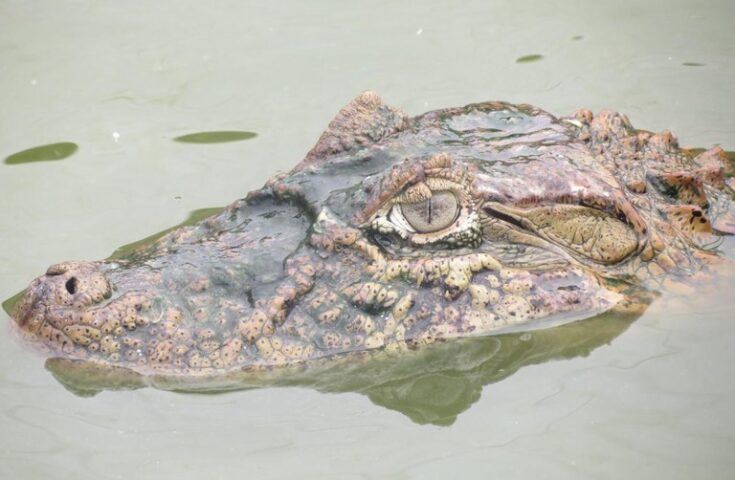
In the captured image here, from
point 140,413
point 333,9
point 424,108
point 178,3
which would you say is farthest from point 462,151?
point 178,3

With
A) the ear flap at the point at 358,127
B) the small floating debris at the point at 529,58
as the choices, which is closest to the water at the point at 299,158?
the small floating debris at the point at 529,58

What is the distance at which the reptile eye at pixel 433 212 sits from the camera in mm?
4691

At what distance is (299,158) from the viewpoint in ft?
24.3

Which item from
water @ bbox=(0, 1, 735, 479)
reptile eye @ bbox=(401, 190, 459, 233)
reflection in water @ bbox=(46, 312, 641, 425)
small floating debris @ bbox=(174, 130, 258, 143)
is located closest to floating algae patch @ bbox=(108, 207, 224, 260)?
water @ bbox=(0, 1, 735, 479)

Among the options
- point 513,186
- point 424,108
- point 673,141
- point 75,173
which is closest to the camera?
point 513,186

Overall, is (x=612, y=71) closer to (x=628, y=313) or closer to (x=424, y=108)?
(x=424, y=108)

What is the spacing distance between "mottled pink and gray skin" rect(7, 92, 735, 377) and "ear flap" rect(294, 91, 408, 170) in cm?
2

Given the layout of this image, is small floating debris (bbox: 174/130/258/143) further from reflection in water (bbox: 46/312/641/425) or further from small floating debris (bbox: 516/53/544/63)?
reflection in water (bbox: 46/312/641/425)

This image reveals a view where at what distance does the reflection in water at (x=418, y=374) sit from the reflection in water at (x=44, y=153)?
10.7ft

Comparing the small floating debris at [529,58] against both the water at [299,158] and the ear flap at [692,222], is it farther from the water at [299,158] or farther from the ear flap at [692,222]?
the ear flap at [692,222]

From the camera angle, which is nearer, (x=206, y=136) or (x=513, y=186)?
(x=513, y=186)

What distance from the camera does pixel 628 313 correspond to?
4875 millimetres

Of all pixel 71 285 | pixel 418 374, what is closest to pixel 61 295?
pixel 71 285

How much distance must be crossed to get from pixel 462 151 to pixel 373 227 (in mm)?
685
